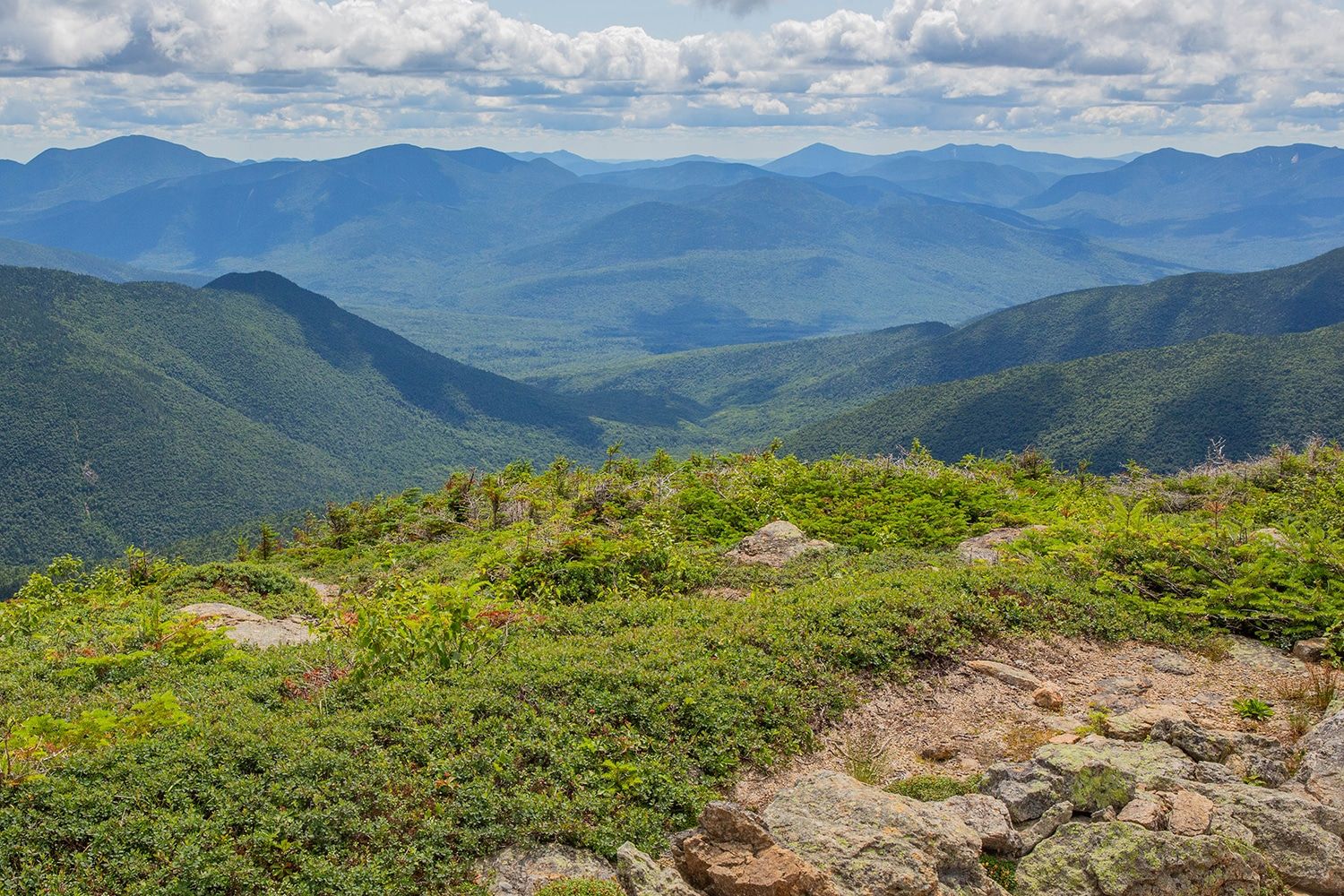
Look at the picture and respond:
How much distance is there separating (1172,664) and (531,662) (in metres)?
7.36

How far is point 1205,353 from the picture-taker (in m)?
107

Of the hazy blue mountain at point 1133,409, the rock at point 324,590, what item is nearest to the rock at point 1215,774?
the rock at point 324,590

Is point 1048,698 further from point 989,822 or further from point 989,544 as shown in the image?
point 989,544

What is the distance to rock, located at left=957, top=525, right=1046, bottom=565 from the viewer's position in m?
14.7

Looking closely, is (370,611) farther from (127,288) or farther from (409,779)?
(127,288)

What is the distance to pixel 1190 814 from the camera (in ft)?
22.4

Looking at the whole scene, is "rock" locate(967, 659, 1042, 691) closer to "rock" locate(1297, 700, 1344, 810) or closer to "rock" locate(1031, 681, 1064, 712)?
"rock" locate(1031, 681, 1064, 712)

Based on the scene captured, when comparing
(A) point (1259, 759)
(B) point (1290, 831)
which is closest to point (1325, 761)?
(A) point (1259, 759)

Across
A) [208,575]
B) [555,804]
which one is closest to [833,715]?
[555,804]

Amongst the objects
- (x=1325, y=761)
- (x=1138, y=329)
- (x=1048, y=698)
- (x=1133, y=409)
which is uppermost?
(x=1325, y=761)

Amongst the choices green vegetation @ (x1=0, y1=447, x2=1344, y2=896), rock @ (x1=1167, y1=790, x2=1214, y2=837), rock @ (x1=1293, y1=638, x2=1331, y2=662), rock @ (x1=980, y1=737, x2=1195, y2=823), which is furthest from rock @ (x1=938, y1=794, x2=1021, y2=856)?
rock @ (x1=1293, y1=638, x2=1331, y2=662)

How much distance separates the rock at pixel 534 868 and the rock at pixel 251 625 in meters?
6.38

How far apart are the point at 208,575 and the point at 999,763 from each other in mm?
14766

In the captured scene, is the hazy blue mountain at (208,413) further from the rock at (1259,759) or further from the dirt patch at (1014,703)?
the rock at (1259,759)
